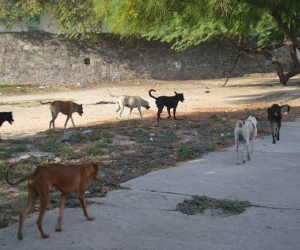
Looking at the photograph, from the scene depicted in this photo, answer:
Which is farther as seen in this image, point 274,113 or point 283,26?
point 283,26

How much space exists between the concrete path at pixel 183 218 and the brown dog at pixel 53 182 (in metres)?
0.27

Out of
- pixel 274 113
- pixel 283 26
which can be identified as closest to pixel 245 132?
pixel 274 113

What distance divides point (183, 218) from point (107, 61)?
31.3 metres

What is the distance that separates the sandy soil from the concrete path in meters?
6.91

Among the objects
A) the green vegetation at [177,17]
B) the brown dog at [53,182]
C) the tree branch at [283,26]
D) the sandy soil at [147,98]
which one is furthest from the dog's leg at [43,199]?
the tree branch at [283,26]

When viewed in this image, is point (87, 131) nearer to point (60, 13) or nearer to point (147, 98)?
point (147, 98)

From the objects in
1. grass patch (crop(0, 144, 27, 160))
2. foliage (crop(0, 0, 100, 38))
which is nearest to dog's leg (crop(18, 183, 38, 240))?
grass patch (crop(0, 144, 27, 160))

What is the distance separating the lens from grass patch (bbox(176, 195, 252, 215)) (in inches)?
291

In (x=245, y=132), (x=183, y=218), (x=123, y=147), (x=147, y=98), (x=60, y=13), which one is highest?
(x=60, y=13)

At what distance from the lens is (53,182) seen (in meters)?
6.27

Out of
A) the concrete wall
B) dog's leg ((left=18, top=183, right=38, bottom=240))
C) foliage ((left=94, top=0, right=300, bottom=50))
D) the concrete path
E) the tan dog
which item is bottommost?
the concrete path

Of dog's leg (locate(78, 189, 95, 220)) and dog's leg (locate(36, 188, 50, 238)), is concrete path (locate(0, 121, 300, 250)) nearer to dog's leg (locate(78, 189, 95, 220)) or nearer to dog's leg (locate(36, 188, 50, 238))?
dog's leg (locate(78, 189, 95, 220))

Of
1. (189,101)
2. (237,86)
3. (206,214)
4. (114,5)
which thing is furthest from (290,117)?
(237,86)

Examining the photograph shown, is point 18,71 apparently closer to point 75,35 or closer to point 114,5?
point 75,35
